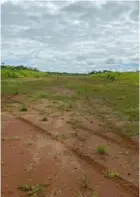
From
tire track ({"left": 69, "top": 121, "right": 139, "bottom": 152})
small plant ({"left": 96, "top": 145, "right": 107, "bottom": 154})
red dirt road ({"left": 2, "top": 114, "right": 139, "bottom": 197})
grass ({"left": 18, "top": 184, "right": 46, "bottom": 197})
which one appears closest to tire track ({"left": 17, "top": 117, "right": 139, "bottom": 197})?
red dirt road ({"left": 2, "top": 114, "right": 139, "bottom": 197})

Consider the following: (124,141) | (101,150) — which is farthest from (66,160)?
(124,141)

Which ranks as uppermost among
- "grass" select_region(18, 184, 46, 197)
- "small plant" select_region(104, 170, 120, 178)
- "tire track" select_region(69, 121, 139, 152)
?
"tire track" select_region(69, 121, 139, 152)

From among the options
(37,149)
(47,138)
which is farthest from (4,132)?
(37,149)

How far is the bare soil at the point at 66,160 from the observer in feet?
22.9

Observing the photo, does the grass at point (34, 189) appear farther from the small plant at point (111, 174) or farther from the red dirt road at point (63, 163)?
the small plant at point (111, 174)

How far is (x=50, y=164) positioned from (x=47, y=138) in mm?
2362

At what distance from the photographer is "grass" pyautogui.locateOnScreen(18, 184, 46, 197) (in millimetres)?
6598

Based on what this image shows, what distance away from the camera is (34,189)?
6770 mm

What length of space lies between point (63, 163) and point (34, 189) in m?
1.59

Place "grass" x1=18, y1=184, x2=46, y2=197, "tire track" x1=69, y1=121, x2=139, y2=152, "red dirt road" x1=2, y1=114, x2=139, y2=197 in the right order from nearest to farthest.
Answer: "grass" x1=18, y1=184, x2=46, y2=197
"red dirt road" x1=2, y1=114, x2=139, y2=197
"tire track" x1=69, y1=121, x2=139, y2=152

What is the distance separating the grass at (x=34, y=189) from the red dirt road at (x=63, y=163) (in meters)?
0.09

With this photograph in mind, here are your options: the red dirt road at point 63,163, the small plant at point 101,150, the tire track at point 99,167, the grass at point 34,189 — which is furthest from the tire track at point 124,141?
the grass at point 34,189

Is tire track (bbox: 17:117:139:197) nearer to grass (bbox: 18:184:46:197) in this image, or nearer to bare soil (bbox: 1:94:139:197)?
bare soil (bbox: 1:94:139:197)

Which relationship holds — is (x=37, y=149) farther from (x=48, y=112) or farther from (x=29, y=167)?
(x=48, y=112)
